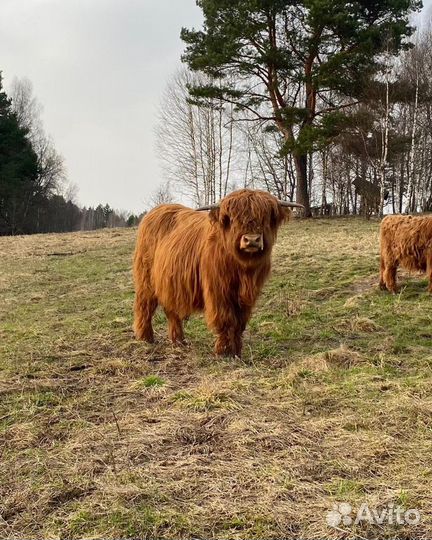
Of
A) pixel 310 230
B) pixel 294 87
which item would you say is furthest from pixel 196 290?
pixel 294 87

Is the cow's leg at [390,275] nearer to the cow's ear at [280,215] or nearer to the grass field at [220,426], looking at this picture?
the grass field at [220,426]

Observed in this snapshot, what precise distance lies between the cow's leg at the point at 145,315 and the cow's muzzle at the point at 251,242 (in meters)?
1.76

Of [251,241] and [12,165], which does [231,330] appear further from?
[12,165]

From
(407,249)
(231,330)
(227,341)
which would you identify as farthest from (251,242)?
(407,249)

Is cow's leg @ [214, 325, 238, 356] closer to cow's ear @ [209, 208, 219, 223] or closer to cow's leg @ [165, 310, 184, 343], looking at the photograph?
cow's leg @ [165, 310, 184, 343]

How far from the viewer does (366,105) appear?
19781 mm

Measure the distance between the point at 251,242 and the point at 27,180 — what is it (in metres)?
33.1

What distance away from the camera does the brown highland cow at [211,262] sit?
4.29m

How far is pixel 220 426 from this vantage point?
3076 millimetres

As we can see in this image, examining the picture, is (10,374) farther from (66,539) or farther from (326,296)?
(326,296)

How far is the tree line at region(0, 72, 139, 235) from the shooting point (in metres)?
31.2

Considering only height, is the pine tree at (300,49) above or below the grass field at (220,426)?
above

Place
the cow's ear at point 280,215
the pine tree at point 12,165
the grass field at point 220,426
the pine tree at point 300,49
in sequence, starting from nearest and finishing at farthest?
the grass field at point 220,426, the cow's ear at point 280,215, the pine tree at point 300,49, the pine tree at point 12,165

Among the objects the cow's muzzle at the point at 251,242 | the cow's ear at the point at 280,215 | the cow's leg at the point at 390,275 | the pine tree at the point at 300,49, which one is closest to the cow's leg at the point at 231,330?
the cow's muzzle at the point at 251,242
